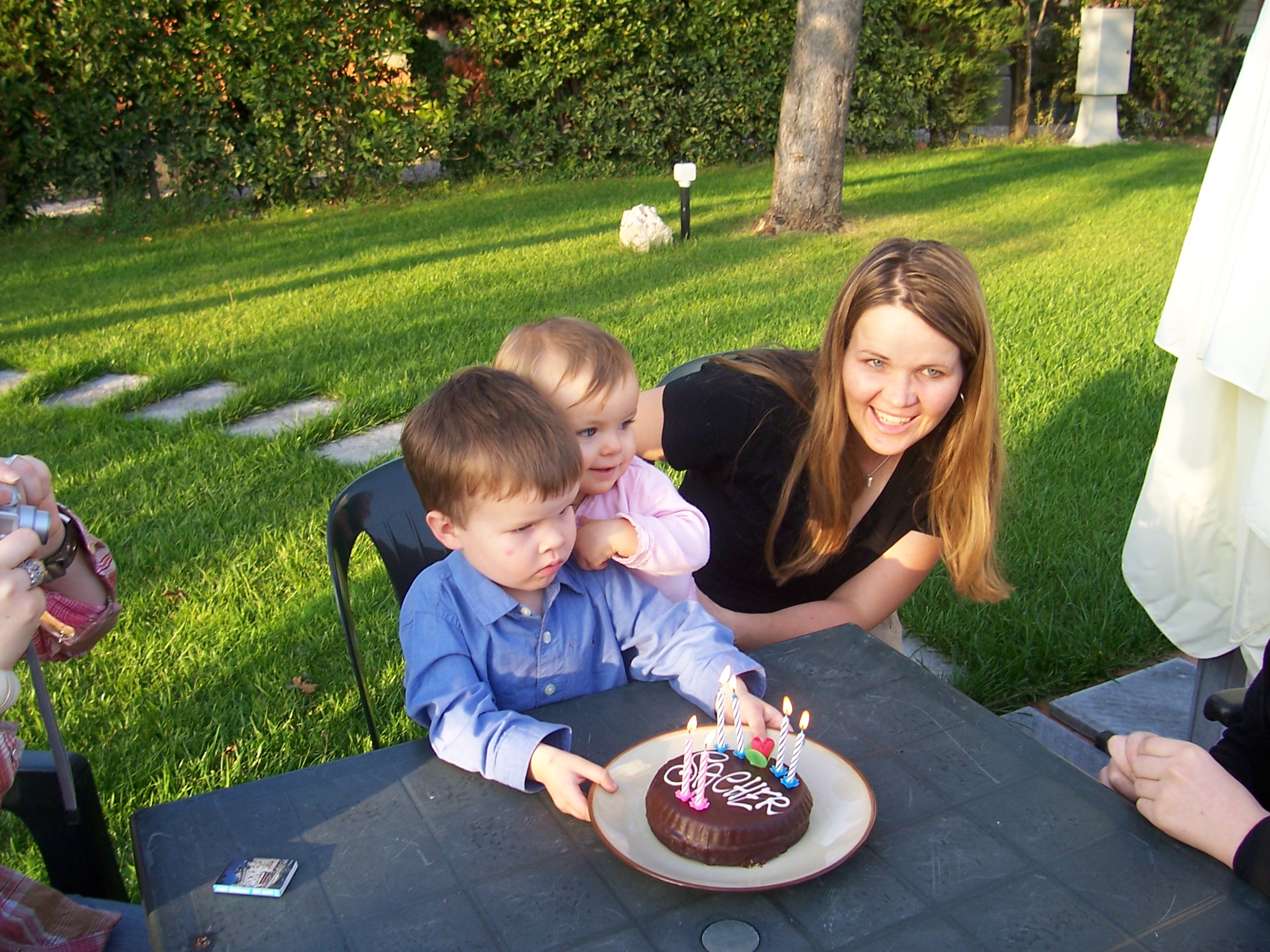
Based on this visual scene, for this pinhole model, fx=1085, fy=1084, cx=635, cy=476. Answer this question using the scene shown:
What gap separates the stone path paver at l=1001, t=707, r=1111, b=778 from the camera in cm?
291

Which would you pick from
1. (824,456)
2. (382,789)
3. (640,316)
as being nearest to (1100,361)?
(640,316)

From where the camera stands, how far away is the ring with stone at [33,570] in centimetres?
143

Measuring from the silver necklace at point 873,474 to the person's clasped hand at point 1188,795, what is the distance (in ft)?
3.48

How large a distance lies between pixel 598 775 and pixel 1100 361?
5052 mm

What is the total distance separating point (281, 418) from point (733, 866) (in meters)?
4.47

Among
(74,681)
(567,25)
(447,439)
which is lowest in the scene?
(74,681)

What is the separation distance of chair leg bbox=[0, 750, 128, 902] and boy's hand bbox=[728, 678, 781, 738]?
1.10m

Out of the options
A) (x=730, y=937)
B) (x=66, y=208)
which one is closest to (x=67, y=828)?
(x=730, y=937)

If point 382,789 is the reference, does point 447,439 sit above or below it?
above

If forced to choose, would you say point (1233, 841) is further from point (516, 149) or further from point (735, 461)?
point (516, 149)

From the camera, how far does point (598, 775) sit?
1.49 m

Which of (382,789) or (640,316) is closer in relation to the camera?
(382,789)

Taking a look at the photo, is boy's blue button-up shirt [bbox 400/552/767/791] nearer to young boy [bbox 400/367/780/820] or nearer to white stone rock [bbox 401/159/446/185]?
young boy [bbox 400/367/780/820]

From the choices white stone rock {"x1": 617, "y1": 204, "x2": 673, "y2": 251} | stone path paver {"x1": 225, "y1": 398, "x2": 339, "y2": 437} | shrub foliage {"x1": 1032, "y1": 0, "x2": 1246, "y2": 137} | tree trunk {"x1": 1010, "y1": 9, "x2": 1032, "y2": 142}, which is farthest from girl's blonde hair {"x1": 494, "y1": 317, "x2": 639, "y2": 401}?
shrub foliage {"x1": 1032, "y1": 0, "x2": 1246, "y2": 137}
